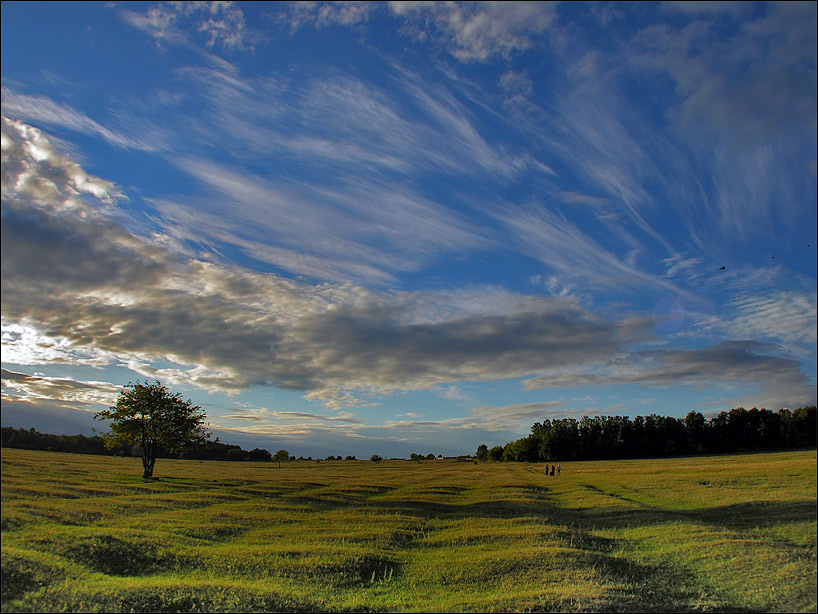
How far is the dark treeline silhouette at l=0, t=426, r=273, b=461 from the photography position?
15.5 meters

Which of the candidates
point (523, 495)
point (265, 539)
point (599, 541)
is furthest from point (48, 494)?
point (523, 495)

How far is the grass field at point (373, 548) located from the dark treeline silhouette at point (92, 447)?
0.48 m

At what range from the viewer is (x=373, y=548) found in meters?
17.3

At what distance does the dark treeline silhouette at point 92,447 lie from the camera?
15.5 m

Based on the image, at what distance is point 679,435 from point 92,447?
42.9m

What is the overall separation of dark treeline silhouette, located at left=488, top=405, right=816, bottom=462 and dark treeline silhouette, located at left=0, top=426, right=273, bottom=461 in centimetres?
3144

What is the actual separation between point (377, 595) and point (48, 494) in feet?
37.0

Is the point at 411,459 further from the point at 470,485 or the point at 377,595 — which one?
the point at 377,595

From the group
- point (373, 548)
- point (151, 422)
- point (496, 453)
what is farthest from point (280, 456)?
point (496, 453)

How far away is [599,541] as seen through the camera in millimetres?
19000

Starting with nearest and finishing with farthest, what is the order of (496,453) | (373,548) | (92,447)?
(373,548) < (92,447) < (496,453)

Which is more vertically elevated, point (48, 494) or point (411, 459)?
point (48, 494)

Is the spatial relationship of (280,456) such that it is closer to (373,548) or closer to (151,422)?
(151,422)

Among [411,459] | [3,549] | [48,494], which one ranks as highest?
[48,494]
